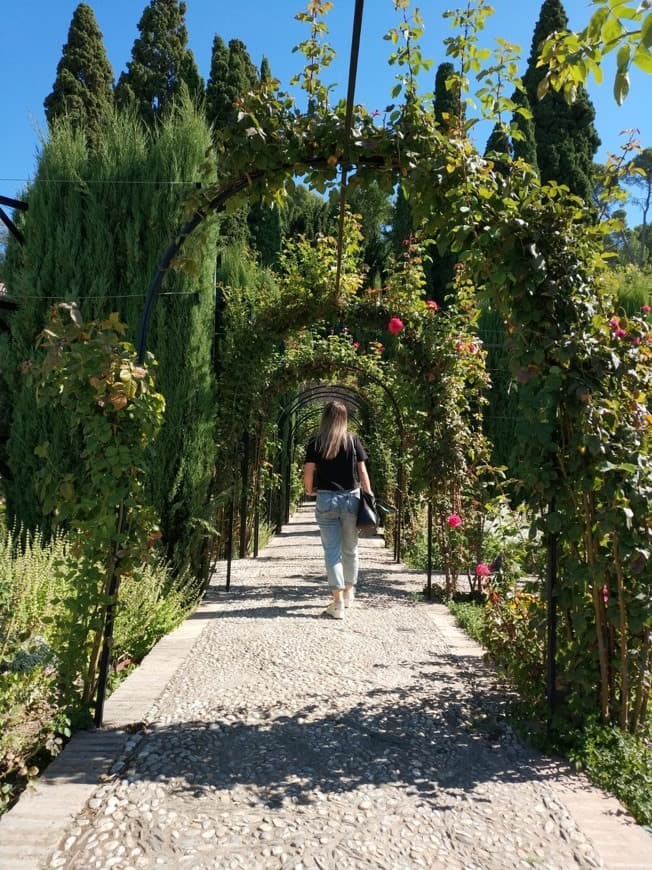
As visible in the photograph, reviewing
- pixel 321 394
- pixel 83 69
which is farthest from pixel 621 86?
pixel 83 69

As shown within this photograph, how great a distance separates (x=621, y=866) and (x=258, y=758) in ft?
4.21

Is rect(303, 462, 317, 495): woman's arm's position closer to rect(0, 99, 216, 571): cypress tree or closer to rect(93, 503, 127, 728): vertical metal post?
rect(0, 99, 216, 571): cypress tree

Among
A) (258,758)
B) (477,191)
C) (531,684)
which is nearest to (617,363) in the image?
(477,191)

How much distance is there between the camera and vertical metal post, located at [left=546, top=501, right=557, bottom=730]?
2.79 m

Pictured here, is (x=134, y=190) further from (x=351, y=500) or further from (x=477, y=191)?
(x=477, y=191)

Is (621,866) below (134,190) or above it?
below

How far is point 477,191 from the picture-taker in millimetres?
2918

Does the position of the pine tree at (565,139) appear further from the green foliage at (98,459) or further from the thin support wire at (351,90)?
the green foliage at (98,459)

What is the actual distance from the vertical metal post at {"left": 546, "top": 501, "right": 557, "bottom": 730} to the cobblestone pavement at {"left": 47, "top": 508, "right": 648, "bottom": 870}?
0.24 metres

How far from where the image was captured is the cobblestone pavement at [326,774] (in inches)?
77.7

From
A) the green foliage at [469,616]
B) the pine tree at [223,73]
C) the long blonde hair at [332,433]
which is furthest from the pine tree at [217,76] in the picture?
the green foliage at [469,616]

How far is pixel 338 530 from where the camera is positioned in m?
5.13

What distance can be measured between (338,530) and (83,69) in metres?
16.4

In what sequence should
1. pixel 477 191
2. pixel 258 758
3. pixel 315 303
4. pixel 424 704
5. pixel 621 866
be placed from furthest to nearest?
pixel 315 303
pixel 424 704
pixel 477 191
pixel 258 758
pixel 621 866
